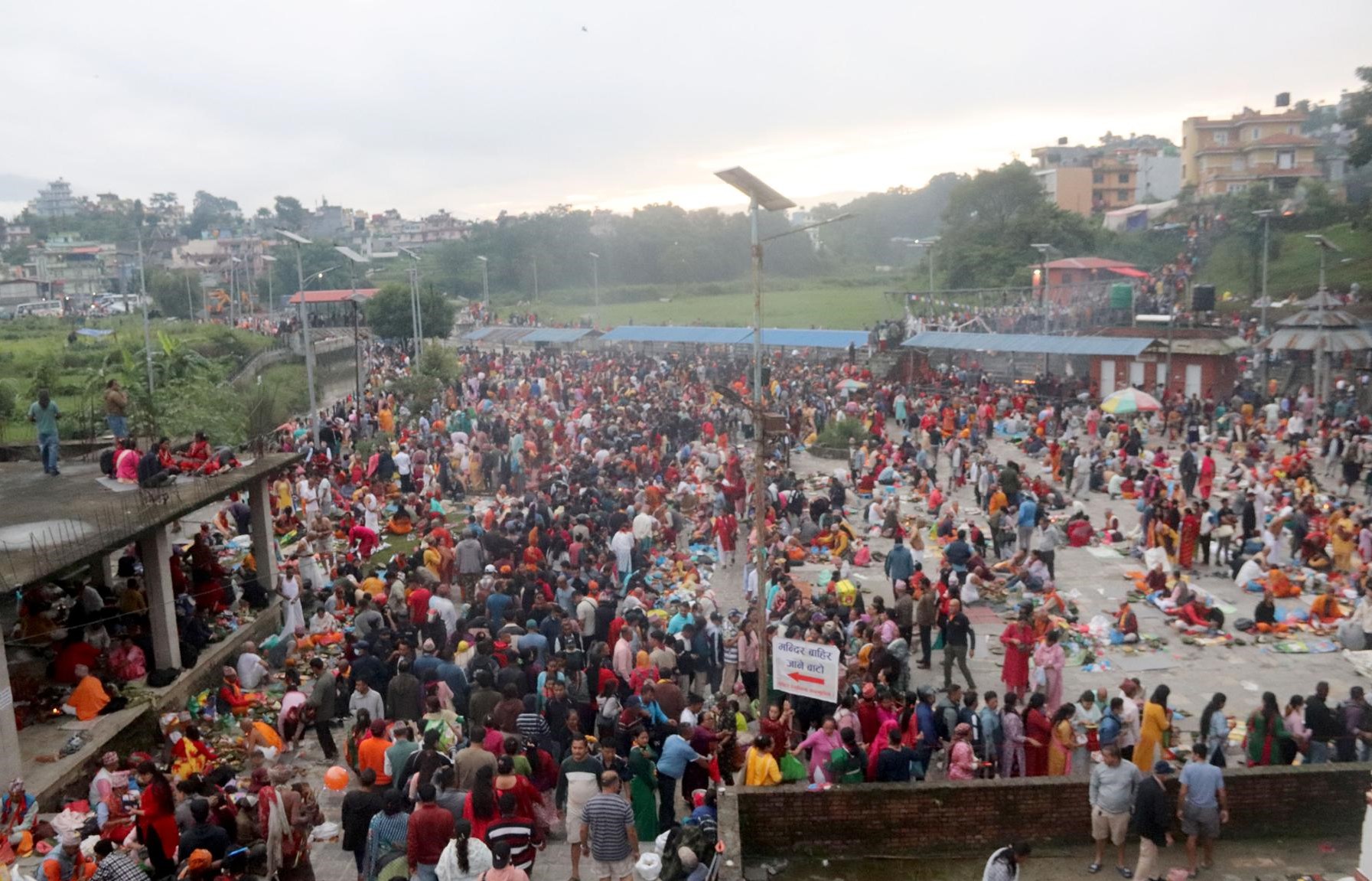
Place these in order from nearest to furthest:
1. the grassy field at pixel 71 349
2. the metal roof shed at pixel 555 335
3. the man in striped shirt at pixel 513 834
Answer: the man in striped shirt at pixel 513 834 < the grassy field at pixel 71 349 < the metal roof shed at pixel 555 335

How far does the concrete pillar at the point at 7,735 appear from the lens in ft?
27.9

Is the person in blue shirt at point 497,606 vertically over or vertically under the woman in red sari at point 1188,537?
over

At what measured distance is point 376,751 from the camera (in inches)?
322

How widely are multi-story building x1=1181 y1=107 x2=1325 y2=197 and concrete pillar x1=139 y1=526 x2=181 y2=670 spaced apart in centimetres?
6521

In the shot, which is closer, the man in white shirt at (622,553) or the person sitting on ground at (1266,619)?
the person sitting on ground at (1266,619)

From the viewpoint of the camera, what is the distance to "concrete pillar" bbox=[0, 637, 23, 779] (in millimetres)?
8516

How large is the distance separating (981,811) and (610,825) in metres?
2.95

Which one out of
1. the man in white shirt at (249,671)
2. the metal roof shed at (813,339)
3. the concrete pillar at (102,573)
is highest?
the metal roof shed at (813,339)

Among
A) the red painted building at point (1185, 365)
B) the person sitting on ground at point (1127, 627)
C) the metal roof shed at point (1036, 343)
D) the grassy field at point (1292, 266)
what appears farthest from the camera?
the grassy field at point (1292, 266)

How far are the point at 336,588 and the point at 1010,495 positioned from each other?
1062 centimetres

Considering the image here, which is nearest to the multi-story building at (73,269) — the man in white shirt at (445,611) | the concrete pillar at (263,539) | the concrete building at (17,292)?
the concrete building at (17,292)

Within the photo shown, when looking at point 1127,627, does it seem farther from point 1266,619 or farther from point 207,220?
point 207,220

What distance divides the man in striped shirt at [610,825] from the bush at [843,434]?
18.0m

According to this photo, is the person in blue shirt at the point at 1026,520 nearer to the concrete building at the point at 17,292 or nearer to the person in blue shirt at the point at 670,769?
the person in blue shirt at the point at 670,769
